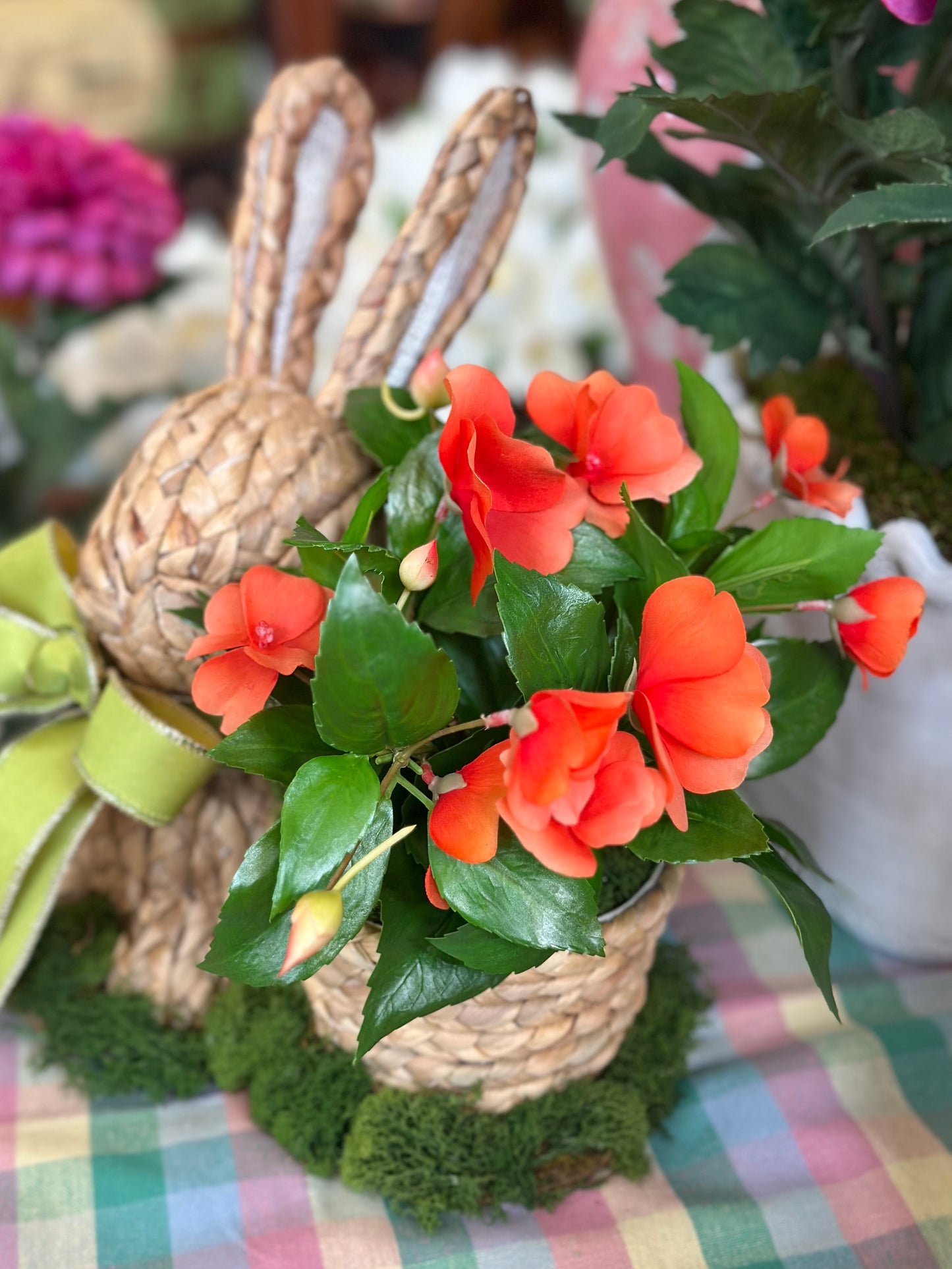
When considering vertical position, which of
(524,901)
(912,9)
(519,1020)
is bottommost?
(519,1020)

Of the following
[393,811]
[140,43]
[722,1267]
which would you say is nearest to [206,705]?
[393,811]

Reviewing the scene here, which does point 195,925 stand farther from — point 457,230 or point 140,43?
point 140,43

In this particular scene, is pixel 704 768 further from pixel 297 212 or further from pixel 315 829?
pixel 297 212

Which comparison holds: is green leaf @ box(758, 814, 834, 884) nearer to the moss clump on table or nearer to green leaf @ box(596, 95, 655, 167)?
the moss clump on table

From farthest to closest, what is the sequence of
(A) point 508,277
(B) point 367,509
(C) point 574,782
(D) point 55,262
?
1. (A) point 508,277
2. (D) point 55,262
3. (B) point 367,509
4. (C) point 574,782

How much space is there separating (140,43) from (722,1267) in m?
1.90

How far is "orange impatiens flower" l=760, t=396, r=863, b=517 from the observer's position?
46 centimetres

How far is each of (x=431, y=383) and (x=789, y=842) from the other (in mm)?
222

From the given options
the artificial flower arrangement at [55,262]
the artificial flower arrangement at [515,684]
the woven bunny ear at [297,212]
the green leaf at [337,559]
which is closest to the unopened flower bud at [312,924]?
the artificial flower arrangement at [515,684]

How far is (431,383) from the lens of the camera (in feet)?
1.42

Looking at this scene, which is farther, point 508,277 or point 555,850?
point 508,277

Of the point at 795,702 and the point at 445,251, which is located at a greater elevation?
the point at 445,251

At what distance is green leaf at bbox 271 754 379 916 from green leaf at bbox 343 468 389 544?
100 millimetres

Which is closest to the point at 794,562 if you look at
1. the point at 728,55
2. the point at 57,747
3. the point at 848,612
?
the point at 848,612
